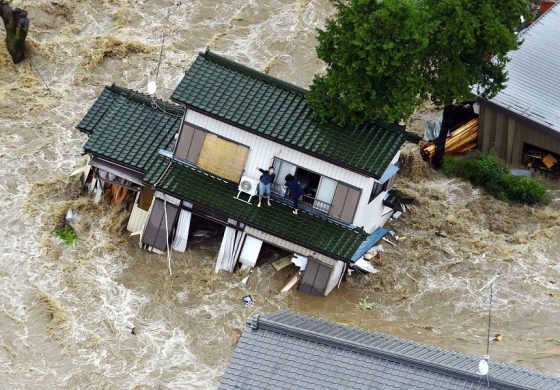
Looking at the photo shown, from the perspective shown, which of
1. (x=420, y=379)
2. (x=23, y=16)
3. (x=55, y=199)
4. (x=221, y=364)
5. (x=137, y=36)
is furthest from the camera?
(x=137, y=36)

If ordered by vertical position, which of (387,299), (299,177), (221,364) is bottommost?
(221,364)

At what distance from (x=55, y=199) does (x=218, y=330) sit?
8.05 m

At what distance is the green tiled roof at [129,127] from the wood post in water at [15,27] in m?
8.87

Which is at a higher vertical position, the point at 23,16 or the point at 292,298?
the point at 23,16

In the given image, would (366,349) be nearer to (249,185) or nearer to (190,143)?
(249,185)

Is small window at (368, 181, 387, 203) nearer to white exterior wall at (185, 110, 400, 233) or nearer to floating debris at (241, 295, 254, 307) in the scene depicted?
white exterior wall at (185, 110, 400, 233)

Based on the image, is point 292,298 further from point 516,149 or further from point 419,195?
point 516,149

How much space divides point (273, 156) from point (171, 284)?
5.10 m

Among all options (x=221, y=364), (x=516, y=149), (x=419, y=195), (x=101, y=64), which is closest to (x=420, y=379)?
(x=221, y=364)

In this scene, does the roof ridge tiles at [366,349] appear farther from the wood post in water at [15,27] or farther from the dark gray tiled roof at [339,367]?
the wood post in water at [15,27]

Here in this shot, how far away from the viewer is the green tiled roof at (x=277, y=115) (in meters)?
34.7

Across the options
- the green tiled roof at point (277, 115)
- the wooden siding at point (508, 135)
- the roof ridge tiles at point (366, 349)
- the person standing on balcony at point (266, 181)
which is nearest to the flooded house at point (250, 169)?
the green tiled roof at point (277, 115)

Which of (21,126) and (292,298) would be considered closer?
(292,298)

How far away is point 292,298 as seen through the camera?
117 feet
